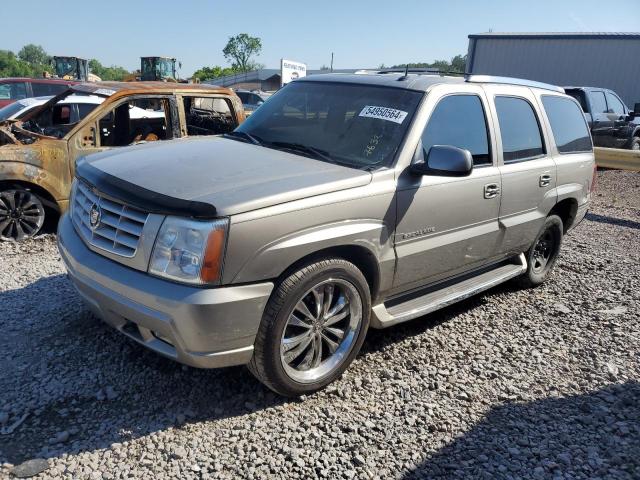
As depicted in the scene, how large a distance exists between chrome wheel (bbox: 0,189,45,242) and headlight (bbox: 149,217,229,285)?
150 inches

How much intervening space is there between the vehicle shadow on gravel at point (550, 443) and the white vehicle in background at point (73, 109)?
528 cm

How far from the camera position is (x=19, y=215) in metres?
5.72

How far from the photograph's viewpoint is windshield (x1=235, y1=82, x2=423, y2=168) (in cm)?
352

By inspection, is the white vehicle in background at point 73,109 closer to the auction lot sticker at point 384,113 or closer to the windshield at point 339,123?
the windshield at point 339,123

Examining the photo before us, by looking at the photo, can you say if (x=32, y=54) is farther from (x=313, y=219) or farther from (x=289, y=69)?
(x=313, y=219)

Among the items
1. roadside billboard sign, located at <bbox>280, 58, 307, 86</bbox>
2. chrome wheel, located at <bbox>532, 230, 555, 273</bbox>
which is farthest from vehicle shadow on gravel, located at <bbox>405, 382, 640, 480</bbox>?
roadside billboard sign, located at <bbox>280, 58, 307, 86</bbox>

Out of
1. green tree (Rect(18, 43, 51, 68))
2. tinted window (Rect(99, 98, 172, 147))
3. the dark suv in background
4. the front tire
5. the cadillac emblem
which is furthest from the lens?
green tree (Rect(18, 43, 51, 68))

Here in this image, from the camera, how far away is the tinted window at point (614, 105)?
13.8 m

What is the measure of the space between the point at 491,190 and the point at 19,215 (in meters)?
4.80

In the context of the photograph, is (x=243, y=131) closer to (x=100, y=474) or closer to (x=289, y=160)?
(x=289, y=160)

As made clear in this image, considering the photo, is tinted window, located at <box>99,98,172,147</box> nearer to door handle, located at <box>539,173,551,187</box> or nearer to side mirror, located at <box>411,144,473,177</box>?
side mirror, located at <box>411,144,473,177</box>

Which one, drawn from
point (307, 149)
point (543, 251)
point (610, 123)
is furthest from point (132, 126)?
point (610, 123)

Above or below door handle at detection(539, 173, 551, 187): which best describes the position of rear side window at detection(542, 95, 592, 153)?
above

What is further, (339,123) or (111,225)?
(339,123)
